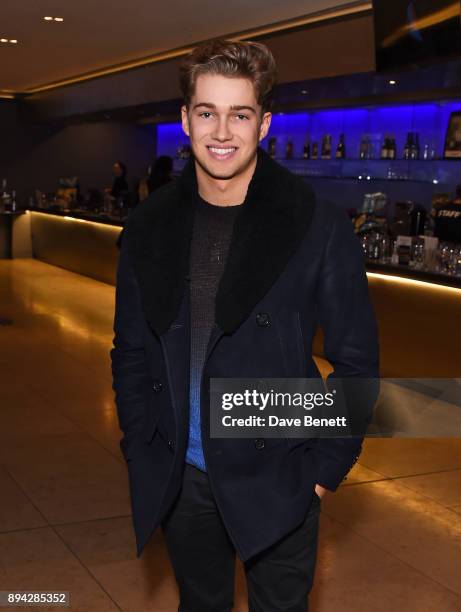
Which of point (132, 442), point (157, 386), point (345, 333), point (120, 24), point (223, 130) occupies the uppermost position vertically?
point (120, 24)

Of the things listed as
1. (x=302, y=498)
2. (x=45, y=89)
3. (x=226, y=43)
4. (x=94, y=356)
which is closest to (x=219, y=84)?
(x=226, y=43)

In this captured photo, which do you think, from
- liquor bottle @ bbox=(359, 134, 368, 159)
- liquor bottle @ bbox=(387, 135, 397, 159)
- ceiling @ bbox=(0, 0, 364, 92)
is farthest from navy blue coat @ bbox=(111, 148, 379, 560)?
liquor bottle @ bbox=(359, 134, 368, 159)

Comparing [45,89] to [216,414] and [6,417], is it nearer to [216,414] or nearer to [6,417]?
[6,417]

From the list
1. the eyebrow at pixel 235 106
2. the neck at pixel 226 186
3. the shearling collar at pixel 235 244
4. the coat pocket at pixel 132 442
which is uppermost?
the eyebrow at pixel 235 106

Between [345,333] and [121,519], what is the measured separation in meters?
2.11

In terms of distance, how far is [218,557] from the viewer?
6.17ft

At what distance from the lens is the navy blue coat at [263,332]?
5.69 ft

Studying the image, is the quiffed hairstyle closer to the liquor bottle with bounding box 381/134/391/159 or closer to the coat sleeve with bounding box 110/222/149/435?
the coat sleeve with bounding box 110/222/149/435

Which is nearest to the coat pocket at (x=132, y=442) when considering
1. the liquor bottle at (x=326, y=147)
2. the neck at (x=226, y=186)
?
the neck at (x=226, y=186)

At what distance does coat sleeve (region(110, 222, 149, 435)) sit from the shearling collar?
72 mm

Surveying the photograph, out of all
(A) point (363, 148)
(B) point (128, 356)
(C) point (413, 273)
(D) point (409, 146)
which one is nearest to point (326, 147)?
(A) point (363, 148)

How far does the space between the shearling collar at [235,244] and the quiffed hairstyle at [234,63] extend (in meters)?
0.20

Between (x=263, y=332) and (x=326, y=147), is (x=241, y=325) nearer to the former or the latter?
(x=263, y=332)

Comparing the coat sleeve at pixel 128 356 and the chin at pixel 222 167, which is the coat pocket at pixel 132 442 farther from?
the chin at pixel 222 167
